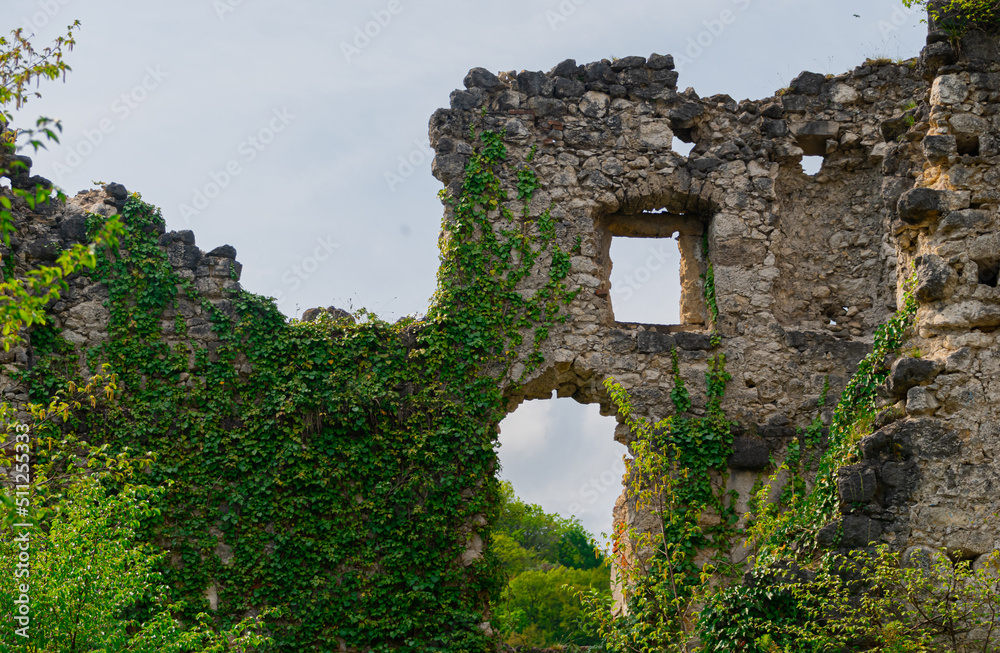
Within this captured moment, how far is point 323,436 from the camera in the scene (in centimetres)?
1009

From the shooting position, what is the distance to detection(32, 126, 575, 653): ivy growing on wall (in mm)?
9656

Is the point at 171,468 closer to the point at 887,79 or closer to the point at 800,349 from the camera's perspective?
the point at 800,349

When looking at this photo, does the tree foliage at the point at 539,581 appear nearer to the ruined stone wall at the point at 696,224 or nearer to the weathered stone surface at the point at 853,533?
the ruined stone wall at the point at 696,224

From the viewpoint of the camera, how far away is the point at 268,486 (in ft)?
32.3

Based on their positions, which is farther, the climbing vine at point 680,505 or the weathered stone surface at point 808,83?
the weathered stone surface at point 808,83

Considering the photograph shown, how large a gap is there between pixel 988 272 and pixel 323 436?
5817mm

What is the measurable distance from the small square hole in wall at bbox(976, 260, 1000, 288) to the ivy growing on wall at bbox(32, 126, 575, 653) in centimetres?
425

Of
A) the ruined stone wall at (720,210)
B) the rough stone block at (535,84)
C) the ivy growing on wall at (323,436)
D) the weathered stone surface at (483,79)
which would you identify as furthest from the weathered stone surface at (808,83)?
the ivy growing on wall at (323,436)

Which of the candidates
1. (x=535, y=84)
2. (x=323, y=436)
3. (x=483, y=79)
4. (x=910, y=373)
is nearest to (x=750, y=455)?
(x=910, y=373)

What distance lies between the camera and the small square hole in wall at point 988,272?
770 cm

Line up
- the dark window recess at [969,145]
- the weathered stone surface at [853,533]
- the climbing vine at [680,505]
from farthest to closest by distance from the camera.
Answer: the climbing vine at [680,505] < the dark window recess at [969,145] < the weathered stone surface at [853,533]

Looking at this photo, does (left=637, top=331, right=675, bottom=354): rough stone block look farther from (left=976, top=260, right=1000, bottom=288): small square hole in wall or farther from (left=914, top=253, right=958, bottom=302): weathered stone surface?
(left=976, top=260, right=1000, bottom=288): small square hole in wall

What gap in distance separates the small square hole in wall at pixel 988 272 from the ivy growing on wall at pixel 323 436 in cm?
425

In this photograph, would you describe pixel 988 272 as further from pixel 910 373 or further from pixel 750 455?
pixel 750 455
